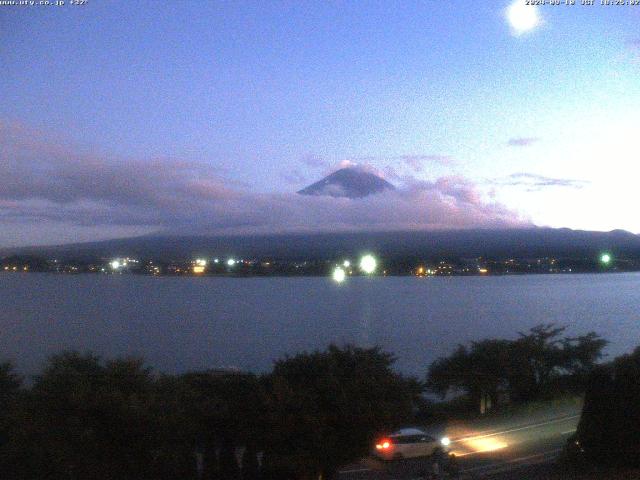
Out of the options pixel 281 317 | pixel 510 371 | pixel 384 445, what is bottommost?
pixel 281 317

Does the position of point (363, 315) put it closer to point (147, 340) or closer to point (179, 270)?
point (147, 340)

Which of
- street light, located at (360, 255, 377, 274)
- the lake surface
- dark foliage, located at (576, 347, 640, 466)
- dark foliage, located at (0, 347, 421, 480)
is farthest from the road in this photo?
street light, located at (360, 255, 377, 274)

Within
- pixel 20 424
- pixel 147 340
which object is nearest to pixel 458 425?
pixel 20 424

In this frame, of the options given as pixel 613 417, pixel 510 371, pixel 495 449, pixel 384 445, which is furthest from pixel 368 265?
pixel 613 417

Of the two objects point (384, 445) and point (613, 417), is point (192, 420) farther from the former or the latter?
point (613, 417)

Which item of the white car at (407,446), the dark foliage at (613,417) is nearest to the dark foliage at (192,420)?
the white car at (407,446)

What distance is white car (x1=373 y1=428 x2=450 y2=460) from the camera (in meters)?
11.3

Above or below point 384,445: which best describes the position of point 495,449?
below

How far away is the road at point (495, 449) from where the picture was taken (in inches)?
424

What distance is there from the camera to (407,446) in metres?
11.6

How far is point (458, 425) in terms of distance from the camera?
15875 millimetres

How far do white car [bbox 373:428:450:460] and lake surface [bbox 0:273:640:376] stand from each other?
11.6 metres

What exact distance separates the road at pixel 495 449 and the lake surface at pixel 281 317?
10985 mm

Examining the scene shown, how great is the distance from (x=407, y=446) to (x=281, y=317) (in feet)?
134
